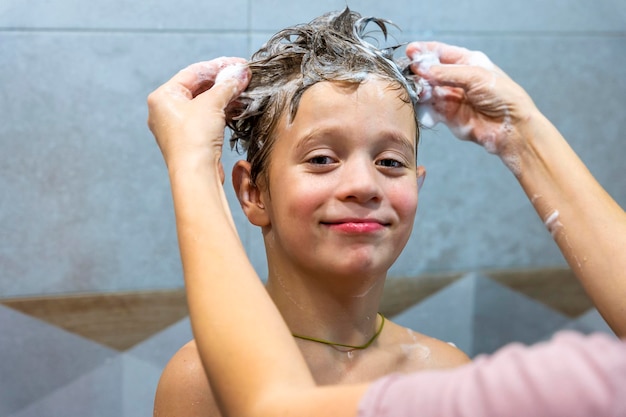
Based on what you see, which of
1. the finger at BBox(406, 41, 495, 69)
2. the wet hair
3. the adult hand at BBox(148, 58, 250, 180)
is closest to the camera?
the adult hand at BBox(148, 58, 250, 180)

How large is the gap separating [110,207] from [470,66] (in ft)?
2.83

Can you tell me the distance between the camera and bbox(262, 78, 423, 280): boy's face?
0.97 meters

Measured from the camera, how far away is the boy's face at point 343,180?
97 centimetres

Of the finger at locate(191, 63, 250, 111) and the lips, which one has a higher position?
the finger at locate(191, 63, 250, 111)

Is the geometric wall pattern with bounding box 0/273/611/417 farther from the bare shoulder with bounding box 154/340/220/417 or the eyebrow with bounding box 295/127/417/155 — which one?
the eyebrow with bounding box 295/127/417/155

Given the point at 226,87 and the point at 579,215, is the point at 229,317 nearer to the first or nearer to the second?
the point at 226,87

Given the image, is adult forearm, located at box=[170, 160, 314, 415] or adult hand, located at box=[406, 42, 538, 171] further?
adult hand, located at box=[406, 42, 538, 171]

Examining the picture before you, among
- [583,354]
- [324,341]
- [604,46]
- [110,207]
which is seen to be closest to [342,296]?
[324,341]

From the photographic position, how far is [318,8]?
67.7 inches

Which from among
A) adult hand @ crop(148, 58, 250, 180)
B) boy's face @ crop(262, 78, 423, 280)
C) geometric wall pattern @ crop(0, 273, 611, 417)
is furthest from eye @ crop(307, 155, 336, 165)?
geometric wall pattern @ crop(0, 273, 611, 417)

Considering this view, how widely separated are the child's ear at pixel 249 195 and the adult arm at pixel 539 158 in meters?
0.29

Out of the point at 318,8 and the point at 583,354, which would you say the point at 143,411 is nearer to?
the point at 318,8

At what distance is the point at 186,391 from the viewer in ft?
3.38

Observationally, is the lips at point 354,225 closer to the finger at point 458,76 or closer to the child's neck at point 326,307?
the child's neck at point 326,307
